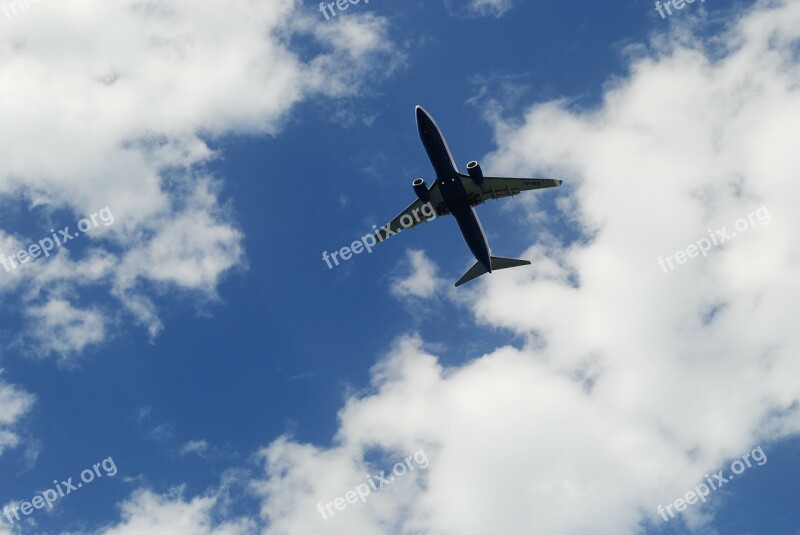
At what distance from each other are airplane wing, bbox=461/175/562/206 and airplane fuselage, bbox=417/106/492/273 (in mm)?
1430

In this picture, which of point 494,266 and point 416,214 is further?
point 494,266

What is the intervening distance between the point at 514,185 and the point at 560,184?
17.9ft

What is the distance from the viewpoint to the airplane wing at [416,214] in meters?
87.7

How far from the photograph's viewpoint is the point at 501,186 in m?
88.2

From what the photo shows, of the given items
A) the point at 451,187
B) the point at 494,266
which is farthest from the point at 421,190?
the point at 494,266

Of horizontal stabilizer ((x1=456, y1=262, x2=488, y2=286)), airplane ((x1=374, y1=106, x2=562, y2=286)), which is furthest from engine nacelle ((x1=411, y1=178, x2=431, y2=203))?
horizontal stabilizer ((x1=456, y1=262, x2=488, y2=286))

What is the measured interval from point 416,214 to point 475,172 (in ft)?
37.6

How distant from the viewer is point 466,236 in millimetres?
89125

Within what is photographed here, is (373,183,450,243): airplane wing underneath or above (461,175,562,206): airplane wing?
above

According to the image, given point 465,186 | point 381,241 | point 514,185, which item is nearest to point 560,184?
point 514,185

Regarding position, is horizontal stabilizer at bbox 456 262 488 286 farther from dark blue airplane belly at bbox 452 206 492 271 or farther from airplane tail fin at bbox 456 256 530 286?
dark blue airplane belly at bbox 452 206 492 271

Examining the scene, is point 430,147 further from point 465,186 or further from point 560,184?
point 560,184

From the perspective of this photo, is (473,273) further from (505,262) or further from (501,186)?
(501,186)

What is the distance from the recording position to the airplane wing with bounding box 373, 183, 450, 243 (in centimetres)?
8769
